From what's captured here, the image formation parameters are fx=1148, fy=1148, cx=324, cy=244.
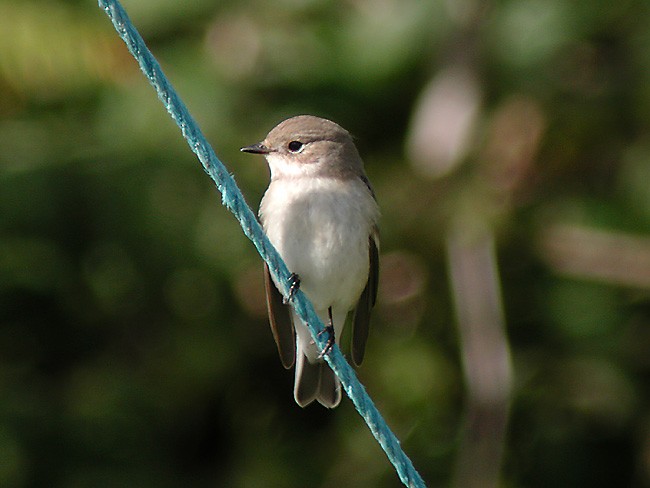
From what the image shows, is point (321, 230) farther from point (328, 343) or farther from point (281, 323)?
point (328, 343)

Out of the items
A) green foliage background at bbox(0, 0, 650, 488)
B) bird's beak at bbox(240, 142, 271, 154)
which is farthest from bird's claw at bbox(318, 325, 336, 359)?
green foliage background at bbox(0, 0, 650, 488)

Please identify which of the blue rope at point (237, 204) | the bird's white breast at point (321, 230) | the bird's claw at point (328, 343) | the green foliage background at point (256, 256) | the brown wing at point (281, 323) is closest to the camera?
the blue rope at point (237, 204)

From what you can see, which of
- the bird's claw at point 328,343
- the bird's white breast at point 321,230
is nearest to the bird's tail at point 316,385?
the bird's white breast at point 321,230

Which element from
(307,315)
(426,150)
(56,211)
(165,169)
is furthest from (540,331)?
(307,315)

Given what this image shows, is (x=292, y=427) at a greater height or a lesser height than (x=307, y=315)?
lesser

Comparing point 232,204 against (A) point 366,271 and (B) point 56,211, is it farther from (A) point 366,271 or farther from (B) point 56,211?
(B) point 56,211

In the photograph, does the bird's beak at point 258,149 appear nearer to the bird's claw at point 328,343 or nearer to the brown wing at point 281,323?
the brown wing at point 281,323
